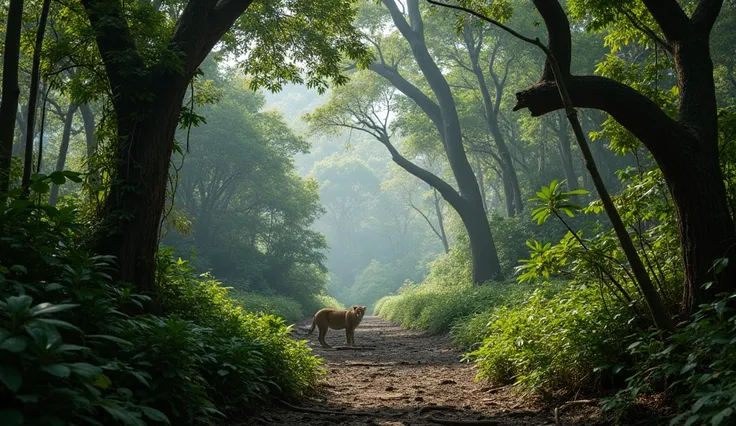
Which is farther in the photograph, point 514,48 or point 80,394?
point 514,48

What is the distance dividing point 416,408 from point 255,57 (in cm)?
647

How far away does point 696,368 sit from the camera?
3.50 meters

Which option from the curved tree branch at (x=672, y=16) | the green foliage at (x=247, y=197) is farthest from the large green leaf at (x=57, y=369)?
the green foliage at (x=247, y=197)

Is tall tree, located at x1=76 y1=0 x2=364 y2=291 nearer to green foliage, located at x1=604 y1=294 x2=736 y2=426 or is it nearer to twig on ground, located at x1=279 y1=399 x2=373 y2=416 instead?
twig on ground, located at x1=279 y1=399 x2=373 y2=416

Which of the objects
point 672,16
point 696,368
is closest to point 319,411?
point 696,368

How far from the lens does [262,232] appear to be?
3238 centimetres

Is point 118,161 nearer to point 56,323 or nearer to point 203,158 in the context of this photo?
point 56,323

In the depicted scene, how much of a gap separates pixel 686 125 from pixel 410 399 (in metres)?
3.74

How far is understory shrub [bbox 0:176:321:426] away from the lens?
207 cm

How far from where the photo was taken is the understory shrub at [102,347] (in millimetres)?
2068

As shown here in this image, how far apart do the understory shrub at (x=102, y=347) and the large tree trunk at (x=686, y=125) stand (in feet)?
10.8

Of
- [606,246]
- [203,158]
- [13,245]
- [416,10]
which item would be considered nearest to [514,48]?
[416,10]

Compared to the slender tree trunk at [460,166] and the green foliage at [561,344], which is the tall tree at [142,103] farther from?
the slender tree trunk at [460,166]

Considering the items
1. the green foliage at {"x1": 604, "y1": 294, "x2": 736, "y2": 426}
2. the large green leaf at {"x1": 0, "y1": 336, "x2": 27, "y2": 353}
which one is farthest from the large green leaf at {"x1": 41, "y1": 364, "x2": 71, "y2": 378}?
the green foliage at {"x1": 604, "y1": 294, "x2": 736, "y2": 426}
